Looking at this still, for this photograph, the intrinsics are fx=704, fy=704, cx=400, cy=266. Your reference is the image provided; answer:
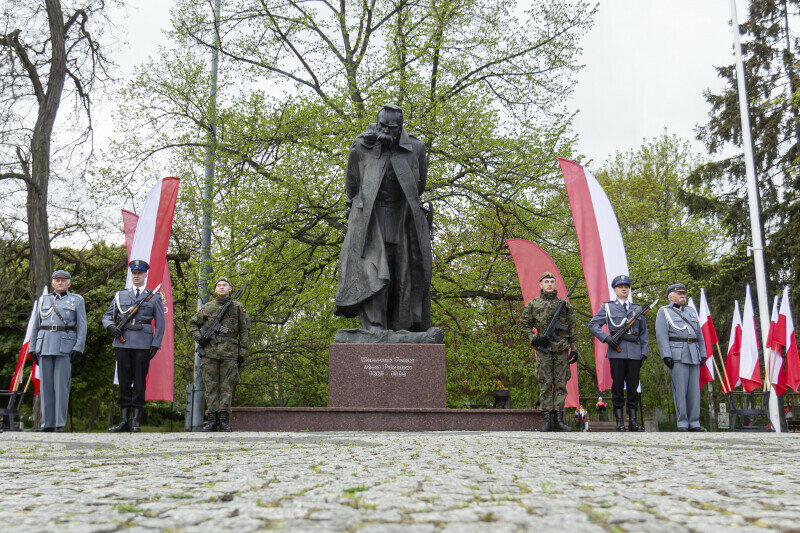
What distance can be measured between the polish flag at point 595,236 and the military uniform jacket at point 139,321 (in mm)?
5916

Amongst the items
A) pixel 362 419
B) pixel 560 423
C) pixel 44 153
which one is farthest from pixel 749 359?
pixel 44 153

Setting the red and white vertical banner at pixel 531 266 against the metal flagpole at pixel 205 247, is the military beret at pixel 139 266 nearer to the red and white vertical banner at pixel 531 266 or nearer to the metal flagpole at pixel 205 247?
the metal flagpole at pixel 205 247

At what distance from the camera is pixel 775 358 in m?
10.7

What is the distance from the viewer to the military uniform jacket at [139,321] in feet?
26.2

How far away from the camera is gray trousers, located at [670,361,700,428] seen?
8242mm

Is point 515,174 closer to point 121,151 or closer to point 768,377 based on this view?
point 768,377

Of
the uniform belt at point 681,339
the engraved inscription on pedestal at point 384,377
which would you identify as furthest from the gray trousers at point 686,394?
the engraved inscription on pedestal at point 384,377

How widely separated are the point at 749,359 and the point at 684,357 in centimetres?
296

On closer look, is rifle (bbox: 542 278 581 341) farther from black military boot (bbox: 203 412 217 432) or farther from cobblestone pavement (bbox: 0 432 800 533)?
black military boot (bbox: 203 412 217 432)

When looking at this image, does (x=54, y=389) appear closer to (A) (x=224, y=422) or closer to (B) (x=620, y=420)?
(A) (x=224, y=422)

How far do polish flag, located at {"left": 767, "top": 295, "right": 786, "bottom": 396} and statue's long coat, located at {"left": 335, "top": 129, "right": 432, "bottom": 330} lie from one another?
5849 millimetres

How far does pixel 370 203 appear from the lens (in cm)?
→ 805

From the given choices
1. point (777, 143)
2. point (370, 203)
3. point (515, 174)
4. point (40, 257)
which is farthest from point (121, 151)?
point (777, 143)

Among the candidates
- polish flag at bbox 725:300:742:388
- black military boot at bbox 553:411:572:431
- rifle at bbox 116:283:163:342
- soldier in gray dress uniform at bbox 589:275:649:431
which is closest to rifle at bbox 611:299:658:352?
soldier in gray dress uniform at bbox 589:275:649:431
